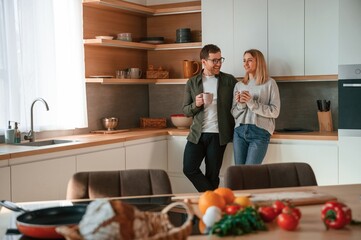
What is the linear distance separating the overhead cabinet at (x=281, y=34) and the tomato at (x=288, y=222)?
3326 millimetres

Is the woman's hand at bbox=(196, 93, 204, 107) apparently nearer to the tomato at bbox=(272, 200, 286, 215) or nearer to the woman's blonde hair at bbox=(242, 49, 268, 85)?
the woman's blonde hair at bbox=(242, 49, 268, 85)

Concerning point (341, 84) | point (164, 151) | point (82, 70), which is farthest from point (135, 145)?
point (341, 84)

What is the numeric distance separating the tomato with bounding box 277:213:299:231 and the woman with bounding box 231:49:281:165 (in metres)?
2.86

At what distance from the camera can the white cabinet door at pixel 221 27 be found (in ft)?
17.8

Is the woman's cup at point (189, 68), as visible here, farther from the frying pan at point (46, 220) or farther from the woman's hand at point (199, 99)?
the frying pan at point (46, 220)

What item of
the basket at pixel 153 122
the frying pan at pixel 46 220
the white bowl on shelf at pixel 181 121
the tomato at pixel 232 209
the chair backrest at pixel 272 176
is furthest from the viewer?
the basket at pixel 153 122

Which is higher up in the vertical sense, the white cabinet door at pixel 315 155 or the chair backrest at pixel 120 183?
the chair backrest at pixel 120 183

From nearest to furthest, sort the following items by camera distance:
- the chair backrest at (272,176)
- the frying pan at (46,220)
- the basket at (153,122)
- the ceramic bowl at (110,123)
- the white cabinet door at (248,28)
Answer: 1. the frying pan at (46,220)
2. the chair backrest at (272,176)
3. the white cabinet door at (248,28)
4. the ceramic bowl at (110,123)
5. the basket at (153,122)

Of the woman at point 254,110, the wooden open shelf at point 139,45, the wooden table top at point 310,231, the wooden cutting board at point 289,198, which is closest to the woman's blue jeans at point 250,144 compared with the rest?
the woman at point 254,110

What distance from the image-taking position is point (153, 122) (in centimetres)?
609

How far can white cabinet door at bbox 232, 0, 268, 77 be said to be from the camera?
525cm

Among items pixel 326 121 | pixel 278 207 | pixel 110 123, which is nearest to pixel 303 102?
pixel 326 121

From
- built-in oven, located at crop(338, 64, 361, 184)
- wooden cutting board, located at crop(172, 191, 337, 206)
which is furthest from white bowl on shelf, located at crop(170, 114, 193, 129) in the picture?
wooden cutting board, located at crop(172, 191, 337, 206)

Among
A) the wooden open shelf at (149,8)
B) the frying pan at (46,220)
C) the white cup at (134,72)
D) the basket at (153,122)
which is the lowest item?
the frying pan at (46,220)
